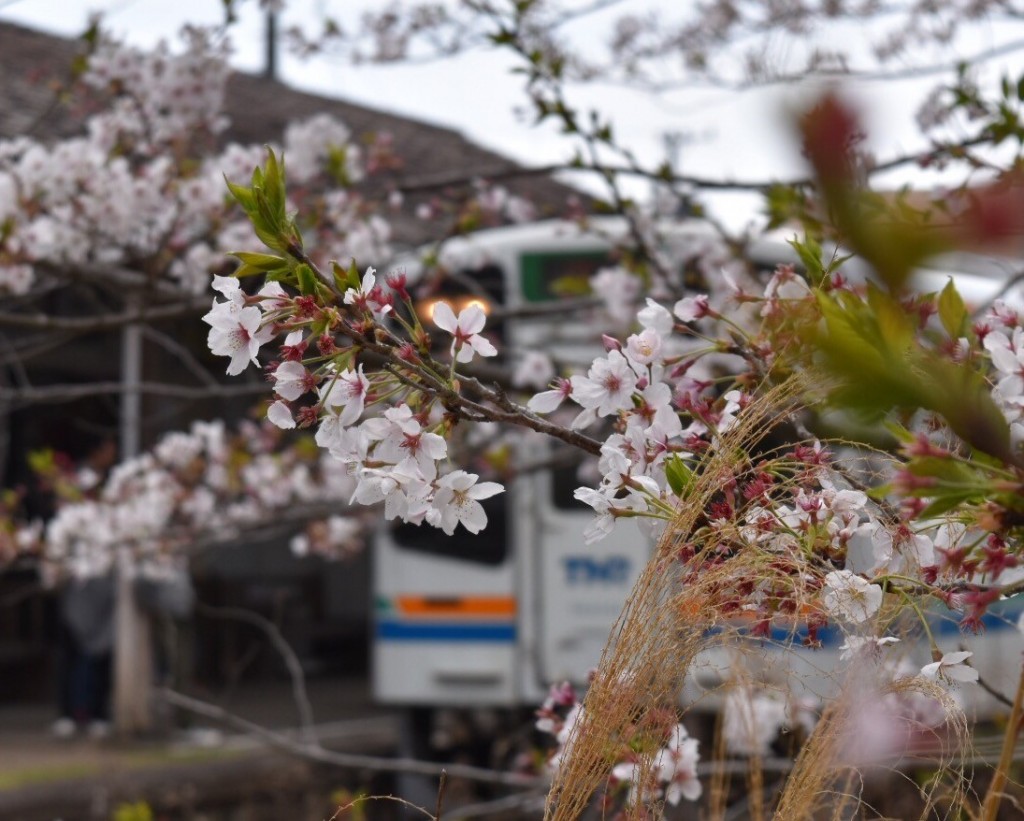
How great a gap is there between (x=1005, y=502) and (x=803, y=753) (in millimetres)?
645

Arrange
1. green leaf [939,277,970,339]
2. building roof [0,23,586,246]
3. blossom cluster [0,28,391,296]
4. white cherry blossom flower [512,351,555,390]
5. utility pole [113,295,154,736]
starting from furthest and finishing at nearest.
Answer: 1. building roof [0,23,586,246]
2. utility pole [113,295,154,736]
3. white cherry blossom flower [512,351,555,390]
4. blossom cluster [0,28,391,296]
5. green leaf [939,277,970,339]

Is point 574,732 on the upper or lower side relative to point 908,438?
lower

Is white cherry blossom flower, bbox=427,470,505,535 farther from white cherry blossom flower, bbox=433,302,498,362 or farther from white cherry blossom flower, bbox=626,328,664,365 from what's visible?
white cherry blossom flower, bbox=626,328,664,365

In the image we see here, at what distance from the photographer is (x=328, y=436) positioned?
1.40 m

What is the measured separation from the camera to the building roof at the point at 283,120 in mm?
10492

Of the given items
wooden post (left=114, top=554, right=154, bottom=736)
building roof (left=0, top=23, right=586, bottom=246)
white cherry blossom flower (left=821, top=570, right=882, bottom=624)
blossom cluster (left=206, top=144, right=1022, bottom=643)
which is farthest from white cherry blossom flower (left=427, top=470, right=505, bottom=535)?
wooden post (left=114, top=554, right=154, bottom=736)

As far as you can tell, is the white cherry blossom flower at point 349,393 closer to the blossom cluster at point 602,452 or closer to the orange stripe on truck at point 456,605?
the blossom cluster at point 602,452

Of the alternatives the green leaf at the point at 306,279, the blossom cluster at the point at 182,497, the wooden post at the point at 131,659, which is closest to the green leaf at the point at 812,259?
the green leaf at the point at 306,279

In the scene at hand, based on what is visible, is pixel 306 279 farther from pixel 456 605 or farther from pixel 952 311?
pixel 456 605

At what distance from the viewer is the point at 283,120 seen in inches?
587

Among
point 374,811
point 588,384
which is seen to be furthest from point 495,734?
point 588,384

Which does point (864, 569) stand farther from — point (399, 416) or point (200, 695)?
point (200, 695)

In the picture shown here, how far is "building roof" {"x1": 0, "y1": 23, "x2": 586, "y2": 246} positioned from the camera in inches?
413

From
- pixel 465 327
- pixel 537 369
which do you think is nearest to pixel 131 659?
pixel 537 369
